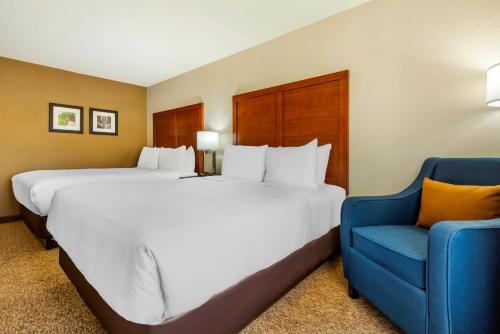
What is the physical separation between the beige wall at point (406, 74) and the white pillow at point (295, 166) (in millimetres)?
526

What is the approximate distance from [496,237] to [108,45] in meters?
4.10

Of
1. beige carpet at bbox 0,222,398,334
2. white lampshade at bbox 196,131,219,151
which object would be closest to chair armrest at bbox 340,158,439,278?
beige carpet at bbox 0,222,398,334

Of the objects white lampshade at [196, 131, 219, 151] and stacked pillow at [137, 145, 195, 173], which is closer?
white lampshade at [196, 131, 219, 151]

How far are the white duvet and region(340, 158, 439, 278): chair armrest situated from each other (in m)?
0.25

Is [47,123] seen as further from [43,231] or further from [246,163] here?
[246,163]

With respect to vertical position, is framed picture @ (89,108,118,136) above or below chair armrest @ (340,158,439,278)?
above

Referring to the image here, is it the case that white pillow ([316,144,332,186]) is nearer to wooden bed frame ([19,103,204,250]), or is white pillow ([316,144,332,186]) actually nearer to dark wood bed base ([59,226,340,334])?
dark wood bed base ([59,226,340,334])

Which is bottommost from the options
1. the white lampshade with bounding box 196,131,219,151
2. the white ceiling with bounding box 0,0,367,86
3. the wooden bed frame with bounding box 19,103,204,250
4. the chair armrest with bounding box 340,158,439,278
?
the chair armrest with bounding box 340,158,439,278

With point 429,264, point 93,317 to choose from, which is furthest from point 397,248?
point 93,317

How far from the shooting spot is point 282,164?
2426 millimetres

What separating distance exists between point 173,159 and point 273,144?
175cm

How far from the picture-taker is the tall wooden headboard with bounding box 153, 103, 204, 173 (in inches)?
164

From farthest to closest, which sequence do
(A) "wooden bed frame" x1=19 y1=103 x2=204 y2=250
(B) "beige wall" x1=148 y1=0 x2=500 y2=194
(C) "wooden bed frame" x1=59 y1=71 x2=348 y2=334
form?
(A) "wooden bed frame" x1=19 y1=103 x2=204 y2=250 < (B) "beige wall" x1=148 y1=0 x2=500 y2=194 < (C) "wooden bed frame" x1=59 y1=71 x2=348 y2=334

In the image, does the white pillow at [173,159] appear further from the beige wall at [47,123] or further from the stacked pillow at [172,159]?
the beige wall at [47,123]
